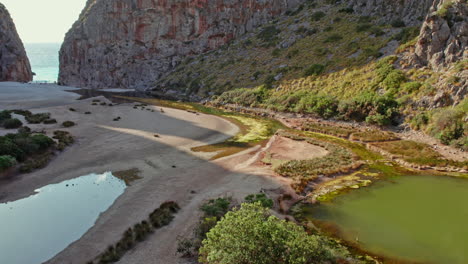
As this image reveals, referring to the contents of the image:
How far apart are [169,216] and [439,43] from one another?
37399mm

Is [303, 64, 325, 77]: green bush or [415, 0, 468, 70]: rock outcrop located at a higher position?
[415, 0, 468, 70]: rock outcrop

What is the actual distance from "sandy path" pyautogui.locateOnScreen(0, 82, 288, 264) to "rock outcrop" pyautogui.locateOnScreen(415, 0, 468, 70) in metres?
24.8

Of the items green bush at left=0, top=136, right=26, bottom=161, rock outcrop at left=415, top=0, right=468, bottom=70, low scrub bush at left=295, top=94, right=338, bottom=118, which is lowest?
green bush at left=0, top=136, right=26, bottom=161

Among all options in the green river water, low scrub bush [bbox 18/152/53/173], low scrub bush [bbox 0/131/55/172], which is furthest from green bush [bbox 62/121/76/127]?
the green river water

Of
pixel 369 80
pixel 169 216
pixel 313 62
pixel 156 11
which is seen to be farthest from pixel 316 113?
pixel 156 11

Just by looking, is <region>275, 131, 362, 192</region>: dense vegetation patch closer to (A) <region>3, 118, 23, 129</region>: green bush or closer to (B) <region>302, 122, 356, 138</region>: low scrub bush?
(B) <region>302, 122, 356, 138</region>: low scrub bush

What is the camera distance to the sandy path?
14.0 meters

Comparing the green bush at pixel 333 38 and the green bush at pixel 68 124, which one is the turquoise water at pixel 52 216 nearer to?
the green bush at pixel 68 124

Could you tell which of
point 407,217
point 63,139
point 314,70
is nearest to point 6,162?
point 63,139

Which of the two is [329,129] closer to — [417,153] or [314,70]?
[417,153]

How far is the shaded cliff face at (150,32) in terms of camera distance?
8600cm

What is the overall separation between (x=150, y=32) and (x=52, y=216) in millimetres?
84478

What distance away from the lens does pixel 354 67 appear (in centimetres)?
4544

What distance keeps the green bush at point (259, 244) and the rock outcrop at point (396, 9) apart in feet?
165
